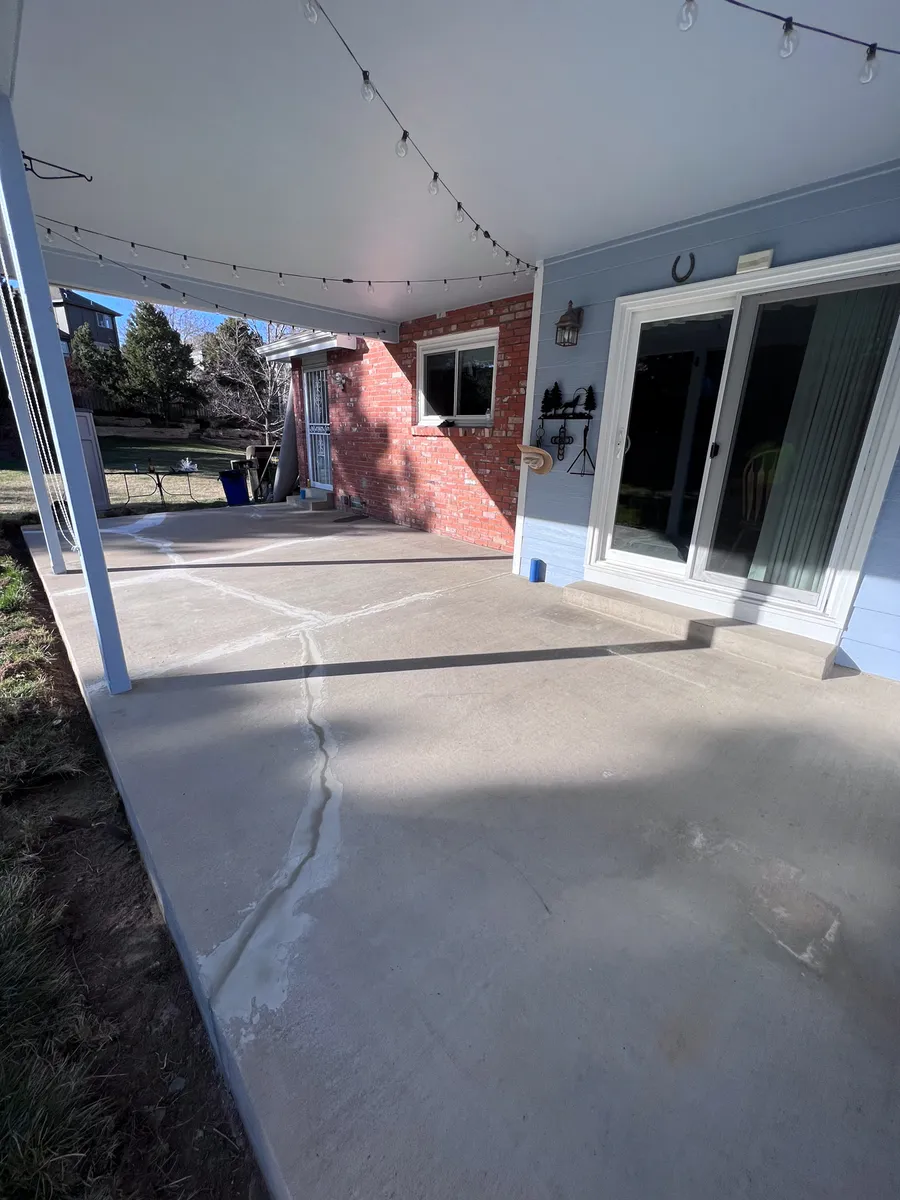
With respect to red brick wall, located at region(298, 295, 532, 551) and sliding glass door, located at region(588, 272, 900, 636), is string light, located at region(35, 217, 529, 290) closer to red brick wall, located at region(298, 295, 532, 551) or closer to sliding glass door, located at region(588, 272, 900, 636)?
red brick wall, located at region(298, 295, 532, 551)

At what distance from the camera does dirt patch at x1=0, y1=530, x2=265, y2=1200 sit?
100 centimetres

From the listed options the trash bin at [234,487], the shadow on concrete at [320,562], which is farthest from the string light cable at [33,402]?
the trash bin at [234,487]

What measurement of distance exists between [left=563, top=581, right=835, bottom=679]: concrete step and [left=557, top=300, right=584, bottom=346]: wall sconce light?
1913 mm

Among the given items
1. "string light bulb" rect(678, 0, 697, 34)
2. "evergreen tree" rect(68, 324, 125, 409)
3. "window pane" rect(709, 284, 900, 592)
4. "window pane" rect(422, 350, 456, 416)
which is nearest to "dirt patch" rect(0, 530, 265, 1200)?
"string light bulb" rect(678, 0, 697, 34)

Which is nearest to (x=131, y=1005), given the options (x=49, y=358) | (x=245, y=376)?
(x=49, y=358)

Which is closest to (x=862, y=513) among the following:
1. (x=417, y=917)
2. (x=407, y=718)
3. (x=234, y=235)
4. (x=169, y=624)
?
(x=407, y=718)

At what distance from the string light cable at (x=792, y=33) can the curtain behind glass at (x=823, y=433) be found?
1.12 metres

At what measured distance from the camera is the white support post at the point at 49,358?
1.90 m

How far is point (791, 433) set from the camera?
121 inches

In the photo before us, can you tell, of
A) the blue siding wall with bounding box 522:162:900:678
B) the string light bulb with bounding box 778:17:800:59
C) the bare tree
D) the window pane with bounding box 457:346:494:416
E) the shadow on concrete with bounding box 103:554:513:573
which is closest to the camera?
the string light bulb with bounding box 778:17:800:59

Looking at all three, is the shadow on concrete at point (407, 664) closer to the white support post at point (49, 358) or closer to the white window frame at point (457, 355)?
the white support post at point (49, 358)

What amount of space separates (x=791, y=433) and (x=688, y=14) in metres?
2.15

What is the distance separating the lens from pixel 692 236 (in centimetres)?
322

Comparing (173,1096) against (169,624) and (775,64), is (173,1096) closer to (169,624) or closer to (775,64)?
(169,624)
